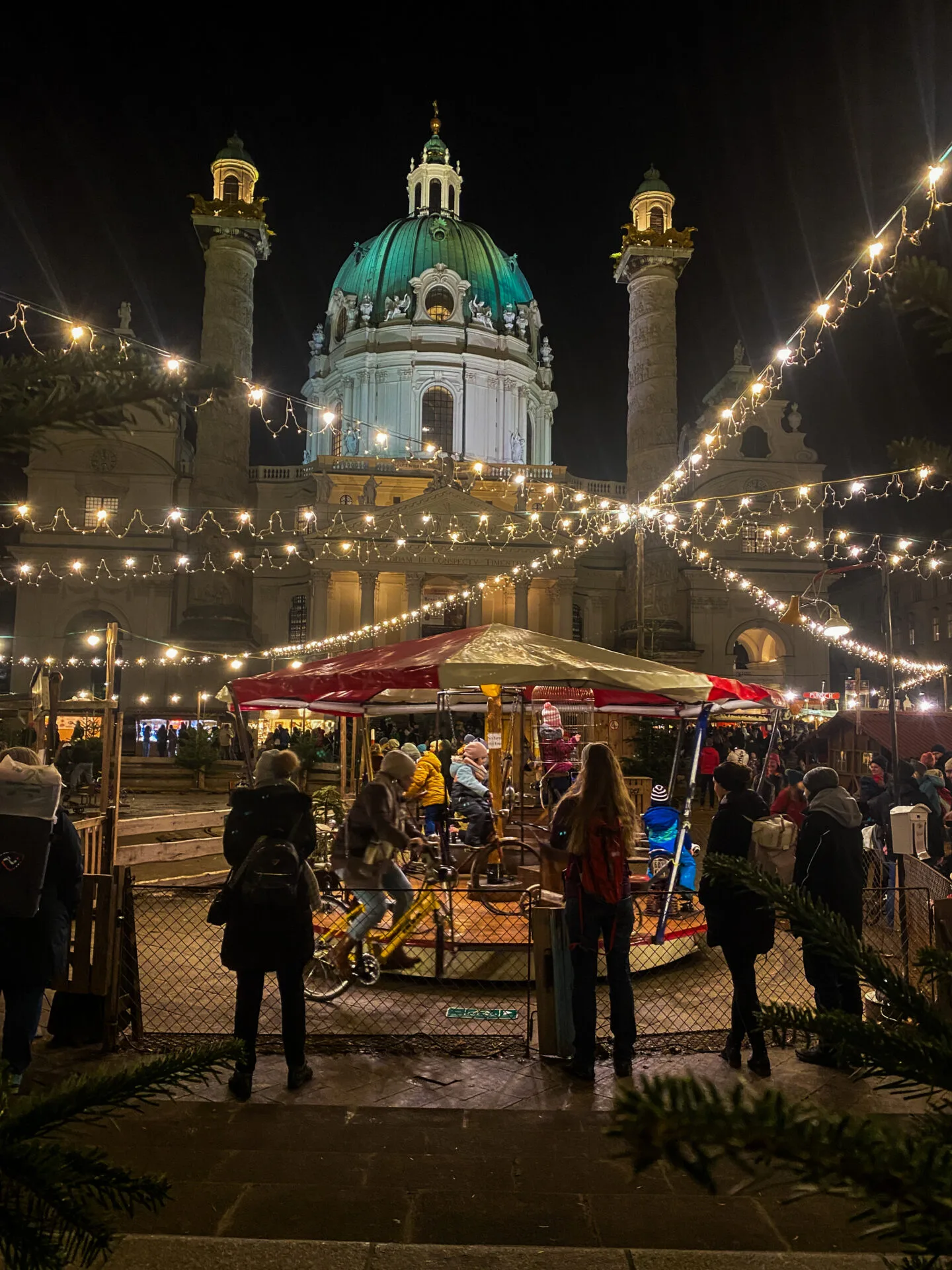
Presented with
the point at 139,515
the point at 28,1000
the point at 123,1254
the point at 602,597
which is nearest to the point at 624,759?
the point at 28,1000

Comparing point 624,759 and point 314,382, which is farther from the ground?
point 314,382

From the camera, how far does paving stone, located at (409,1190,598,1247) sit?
3398mm

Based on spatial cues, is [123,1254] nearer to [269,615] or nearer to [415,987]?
[415,987]

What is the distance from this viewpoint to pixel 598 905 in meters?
5.56

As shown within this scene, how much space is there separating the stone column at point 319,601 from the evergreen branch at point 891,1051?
38.4 m

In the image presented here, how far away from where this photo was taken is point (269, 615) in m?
44.3

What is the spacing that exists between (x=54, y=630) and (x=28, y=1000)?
38.6m

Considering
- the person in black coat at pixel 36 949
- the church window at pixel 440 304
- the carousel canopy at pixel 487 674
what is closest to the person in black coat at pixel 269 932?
the person in black coat at pixel 36 949

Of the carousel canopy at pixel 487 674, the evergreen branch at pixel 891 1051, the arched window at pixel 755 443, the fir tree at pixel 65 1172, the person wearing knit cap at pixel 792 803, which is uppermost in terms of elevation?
the arched window at pixel 755 443

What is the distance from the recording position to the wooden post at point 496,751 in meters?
9.89

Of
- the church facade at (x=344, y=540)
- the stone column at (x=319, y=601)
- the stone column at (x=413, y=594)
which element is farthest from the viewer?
the stone column at (x=413, y=594)

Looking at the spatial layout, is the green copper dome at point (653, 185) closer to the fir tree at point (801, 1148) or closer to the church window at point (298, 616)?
the church window at point (298, 616)

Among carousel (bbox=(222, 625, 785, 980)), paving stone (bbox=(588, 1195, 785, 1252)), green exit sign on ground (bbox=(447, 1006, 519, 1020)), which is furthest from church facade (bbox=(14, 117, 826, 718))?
paving stone (bbox=(588, 1195, 785, 1252))

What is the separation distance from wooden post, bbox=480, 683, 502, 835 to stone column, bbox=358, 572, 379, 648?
28.9 metres
